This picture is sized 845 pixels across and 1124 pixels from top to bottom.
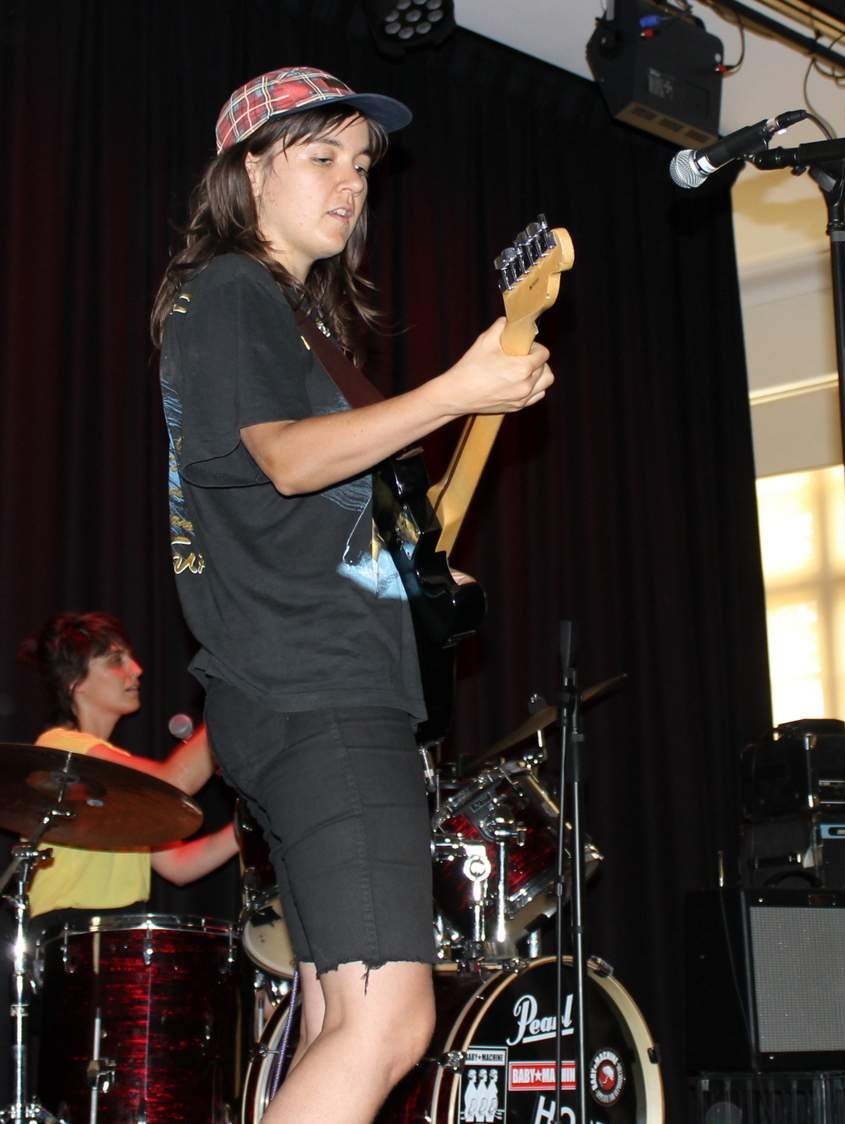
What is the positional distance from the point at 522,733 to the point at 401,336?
1.68 metres

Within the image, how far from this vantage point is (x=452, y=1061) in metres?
2.86

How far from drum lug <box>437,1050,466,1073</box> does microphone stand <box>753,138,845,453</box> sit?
1.47 meters

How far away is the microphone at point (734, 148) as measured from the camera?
224 cm

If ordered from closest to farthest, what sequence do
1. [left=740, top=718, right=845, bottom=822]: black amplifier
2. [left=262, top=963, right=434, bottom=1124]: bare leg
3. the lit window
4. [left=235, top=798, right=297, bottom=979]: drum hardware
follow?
[left=262, top=963, right=434, bottom=1124]: bare leg
[left=235, top=798, right=297, bottom=979]: drum hardware
[left=740, top=718, right=845, bottom=822]: black amplifier
the lit window

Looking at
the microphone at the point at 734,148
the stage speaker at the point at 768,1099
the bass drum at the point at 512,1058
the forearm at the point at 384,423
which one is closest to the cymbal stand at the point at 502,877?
the bass drum at the point at 512,1058

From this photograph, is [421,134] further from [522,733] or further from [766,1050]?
[766,1050]

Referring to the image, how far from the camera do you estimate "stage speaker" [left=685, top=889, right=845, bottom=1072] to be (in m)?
3.44

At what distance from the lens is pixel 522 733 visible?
3.48 meters

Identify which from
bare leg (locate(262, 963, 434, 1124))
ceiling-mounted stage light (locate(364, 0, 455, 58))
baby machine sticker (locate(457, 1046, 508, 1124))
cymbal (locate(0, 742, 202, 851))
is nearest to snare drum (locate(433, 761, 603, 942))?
baby machine sticker (locate(457, 1046, 508, 1124))

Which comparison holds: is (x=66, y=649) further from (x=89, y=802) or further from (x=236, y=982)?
(x=236, y=982)

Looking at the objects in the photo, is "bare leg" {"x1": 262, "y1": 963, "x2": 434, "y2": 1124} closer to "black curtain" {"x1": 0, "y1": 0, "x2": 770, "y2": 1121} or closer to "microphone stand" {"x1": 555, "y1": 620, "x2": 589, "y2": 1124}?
"microphone stand" {"x1": 555, "y1": 620, "x2": 589, "y2": 1124}

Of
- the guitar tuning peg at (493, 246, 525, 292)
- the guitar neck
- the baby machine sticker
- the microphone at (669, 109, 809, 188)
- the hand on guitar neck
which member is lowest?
the baby machine sticker

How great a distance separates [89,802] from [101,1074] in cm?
56

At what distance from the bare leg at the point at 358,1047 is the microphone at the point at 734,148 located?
1.37m
